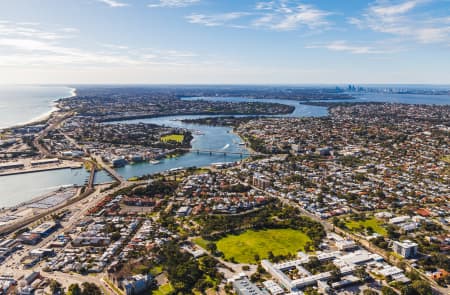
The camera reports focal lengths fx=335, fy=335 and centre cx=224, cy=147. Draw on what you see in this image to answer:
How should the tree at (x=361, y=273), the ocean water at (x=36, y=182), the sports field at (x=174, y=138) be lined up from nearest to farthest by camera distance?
the tree at (x=361, y=273) → the ocean water at (x=36, y=182) → the sports field at (x=174, y=138)

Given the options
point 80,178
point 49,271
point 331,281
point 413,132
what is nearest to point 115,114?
point 80,178

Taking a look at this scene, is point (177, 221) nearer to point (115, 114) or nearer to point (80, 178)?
point (80, 178)

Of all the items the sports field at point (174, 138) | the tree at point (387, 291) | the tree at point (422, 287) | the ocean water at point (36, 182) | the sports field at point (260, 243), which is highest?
the sports field at point (174, 138)

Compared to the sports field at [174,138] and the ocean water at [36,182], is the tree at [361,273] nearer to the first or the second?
the ocean water at [36,182]

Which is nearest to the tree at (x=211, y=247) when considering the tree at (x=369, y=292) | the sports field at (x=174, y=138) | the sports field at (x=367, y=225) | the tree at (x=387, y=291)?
the tree at (x=369, y=292)

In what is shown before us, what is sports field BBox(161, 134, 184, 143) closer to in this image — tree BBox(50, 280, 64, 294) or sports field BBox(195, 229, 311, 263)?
sports field BBox(195, 229, 311, 263)

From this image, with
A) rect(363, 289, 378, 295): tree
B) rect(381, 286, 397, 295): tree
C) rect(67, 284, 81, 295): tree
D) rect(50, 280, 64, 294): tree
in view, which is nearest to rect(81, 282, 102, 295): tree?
rect(67, 284, 81, 295): tree
